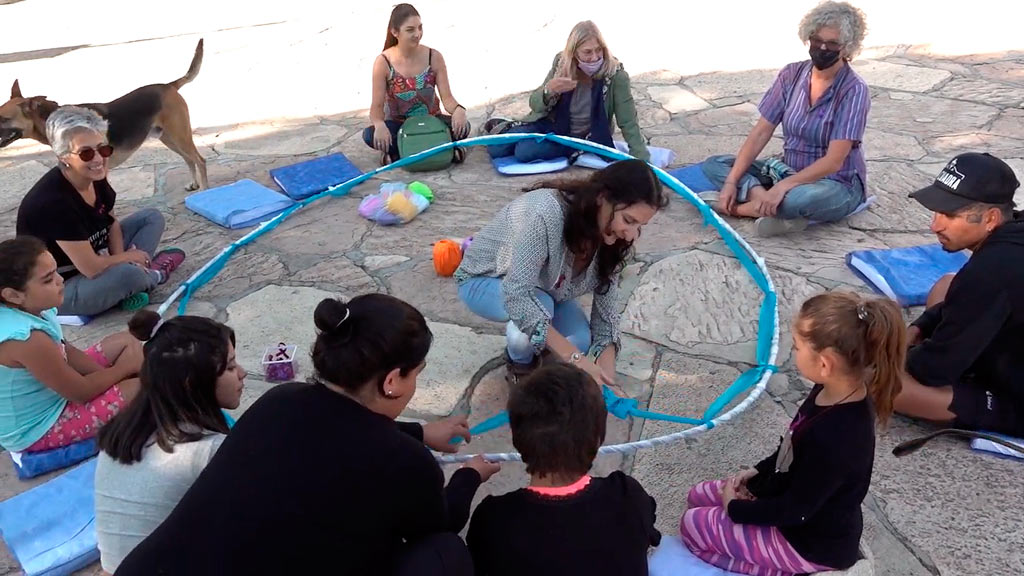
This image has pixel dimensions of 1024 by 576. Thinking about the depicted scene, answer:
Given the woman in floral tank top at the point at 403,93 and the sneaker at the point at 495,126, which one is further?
the sneaker at the point at 495,126

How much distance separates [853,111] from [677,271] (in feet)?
3.90

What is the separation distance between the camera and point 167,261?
163 inches

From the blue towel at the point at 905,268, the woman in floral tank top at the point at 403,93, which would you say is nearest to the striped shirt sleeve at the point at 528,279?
the blue towel at the point at 905,268

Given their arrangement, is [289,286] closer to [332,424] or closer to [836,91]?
[332,424]

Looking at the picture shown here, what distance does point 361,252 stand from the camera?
4.35m

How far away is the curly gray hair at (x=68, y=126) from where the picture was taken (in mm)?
3525

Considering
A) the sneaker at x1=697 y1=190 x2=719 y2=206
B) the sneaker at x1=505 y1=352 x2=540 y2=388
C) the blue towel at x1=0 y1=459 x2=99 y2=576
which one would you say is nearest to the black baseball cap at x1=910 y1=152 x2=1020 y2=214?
the sneaker at x1=505 y1=352 x2=540 y2=388

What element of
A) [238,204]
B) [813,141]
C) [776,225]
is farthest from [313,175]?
[813,141]

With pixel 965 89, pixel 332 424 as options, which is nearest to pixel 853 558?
pixel 332 424

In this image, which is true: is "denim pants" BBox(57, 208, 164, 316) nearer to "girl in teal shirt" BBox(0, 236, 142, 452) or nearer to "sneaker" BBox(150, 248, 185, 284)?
"sneaker" BBox(150, 248, 185, 284)

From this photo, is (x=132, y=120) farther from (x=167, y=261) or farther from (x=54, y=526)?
(x=54, y=526)

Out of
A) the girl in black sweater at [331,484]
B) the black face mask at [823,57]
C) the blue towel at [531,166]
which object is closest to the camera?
the girl in black sweater at [331,484]

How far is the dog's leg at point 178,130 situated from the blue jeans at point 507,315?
270cm

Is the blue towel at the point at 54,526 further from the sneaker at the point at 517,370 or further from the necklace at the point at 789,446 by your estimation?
the necklace at the point at 789,446
